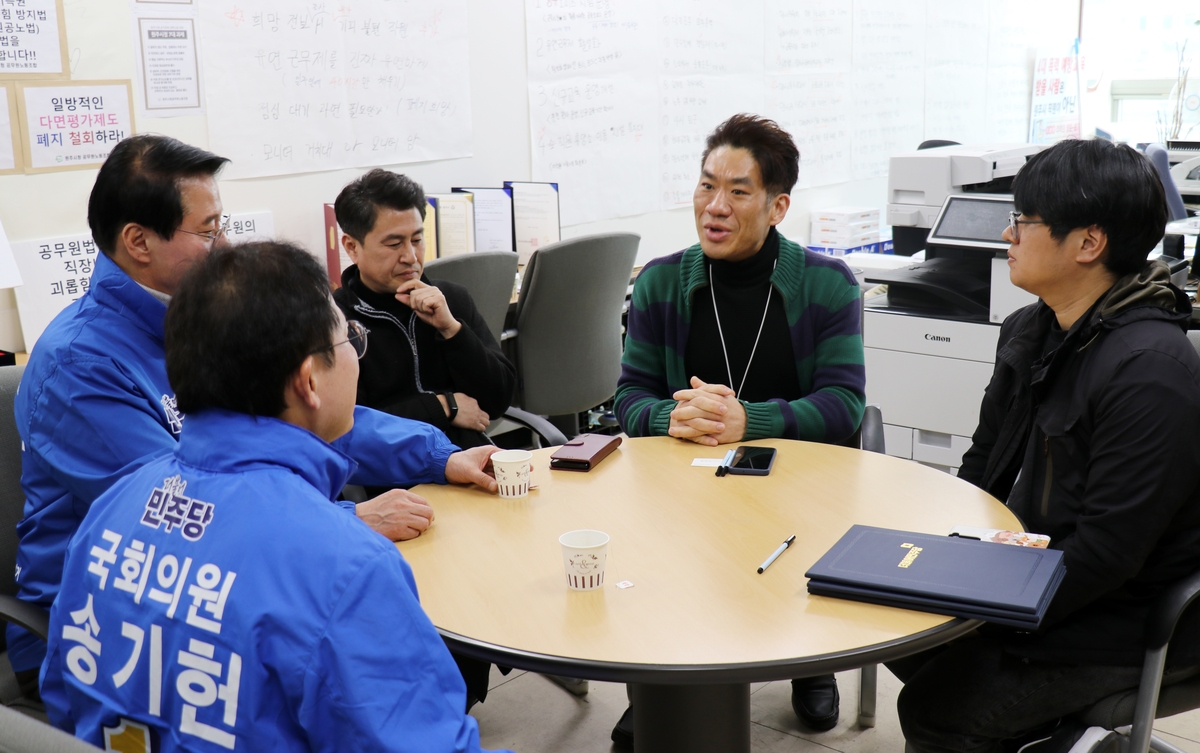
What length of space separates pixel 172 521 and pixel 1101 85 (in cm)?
946

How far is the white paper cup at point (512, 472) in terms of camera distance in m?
1.79

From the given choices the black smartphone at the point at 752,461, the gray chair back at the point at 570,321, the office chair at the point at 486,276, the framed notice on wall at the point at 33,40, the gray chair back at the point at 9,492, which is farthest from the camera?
the gray chair back at the point at 570,321

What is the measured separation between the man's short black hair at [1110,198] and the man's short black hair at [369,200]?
1480mm

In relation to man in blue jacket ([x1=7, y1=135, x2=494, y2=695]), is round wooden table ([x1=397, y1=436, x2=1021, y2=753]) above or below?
below

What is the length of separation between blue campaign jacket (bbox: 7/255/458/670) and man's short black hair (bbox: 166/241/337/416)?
1.89 feet

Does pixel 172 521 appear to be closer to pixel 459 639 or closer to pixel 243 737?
pixel 243 737

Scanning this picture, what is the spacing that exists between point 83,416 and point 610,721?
4.61 ft

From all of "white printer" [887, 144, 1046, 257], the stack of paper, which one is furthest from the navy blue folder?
the stack of paper

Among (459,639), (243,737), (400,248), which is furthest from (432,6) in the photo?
(243,737)

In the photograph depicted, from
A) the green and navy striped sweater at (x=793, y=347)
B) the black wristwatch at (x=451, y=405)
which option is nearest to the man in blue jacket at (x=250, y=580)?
the green and navy striped sweater at (x=793, y=347)

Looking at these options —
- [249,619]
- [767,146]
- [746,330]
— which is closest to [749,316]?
[746,330]

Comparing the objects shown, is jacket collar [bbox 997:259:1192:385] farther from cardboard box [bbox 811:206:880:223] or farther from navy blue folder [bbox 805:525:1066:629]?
cardboard box [bbox 811:206:880:223]

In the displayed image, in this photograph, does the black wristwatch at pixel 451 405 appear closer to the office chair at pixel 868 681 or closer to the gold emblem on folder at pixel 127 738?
the office chair at pixel 868 681

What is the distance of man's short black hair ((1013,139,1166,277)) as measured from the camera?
5.64ft
